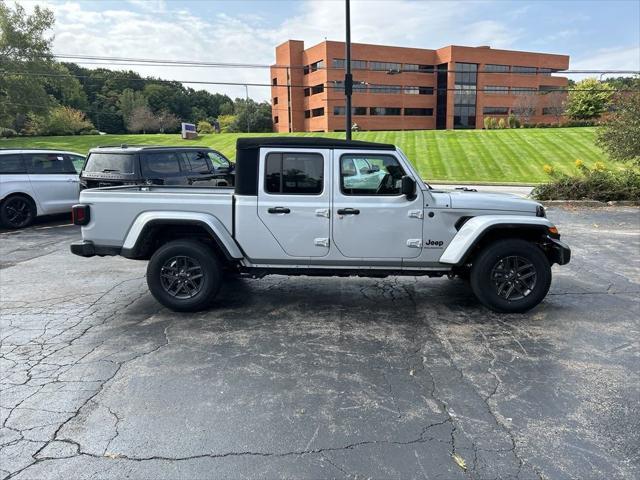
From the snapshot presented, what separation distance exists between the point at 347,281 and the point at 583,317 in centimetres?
301

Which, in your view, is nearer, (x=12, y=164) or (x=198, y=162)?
(x=12, y=164)

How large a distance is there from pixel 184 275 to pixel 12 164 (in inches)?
318

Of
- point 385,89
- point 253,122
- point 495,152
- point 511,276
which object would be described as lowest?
point 511,276

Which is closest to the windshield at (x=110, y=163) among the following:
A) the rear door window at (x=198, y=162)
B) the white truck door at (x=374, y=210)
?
the rear door window at (x=198, y=162)

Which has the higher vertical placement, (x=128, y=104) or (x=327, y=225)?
(x=128, y=104)

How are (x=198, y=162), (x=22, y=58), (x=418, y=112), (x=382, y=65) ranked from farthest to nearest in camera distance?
1. (x=418, y=112)
2. (x=382, y=65)
3. (x=22, y=58)
4. (x=198, y=162)

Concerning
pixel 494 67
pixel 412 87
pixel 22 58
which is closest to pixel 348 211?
pixel 22 58

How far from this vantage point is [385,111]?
64.2 m

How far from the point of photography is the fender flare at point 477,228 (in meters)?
5.08

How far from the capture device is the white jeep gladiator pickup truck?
5.20 metres

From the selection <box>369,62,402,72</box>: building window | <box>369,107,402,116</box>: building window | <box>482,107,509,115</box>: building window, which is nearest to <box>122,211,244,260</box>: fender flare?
<box>369,107,402,116</box>: building window

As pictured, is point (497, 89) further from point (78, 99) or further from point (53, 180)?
point (53, 180)

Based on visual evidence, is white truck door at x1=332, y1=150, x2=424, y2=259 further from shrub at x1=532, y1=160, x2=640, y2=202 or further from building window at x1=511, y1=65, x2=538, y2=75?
building window at x1=511, y1=65, x2=538, y2=75

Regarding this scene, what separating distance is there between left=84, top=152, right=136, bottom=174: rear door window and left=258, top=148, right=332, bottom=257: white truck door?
5.83m
